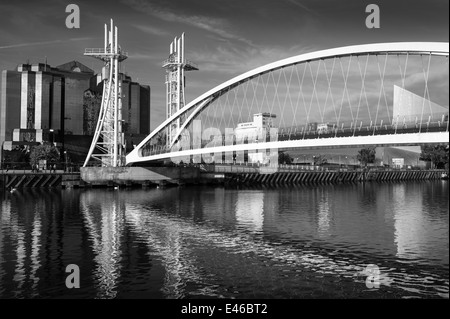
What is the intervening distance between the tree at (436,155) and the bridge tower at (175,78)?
7560cm

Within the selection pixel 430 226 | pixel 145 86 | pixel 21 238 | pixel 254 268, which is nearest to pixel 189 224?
pixel 21 238

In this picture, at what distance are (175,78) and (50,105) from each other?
108ft

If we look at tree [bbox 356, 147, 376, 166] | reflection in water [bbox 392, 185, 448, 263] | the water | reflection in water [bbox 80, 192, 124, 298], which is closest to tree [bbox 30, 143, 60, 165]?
reflection in water [bbox 80, 192, 124, 298]

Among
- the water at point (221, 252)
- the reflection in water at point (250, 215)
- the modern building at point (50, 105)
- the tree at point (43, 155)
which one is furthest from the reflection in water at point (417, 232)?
the modern building at point (50, 105)

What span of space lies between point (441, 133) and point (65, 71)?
91389 mm

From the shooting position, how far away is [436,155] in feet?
411

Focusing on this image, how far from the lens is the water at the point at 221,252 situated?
667 inches

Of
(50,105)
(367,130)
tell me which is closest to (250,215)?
(367,130)

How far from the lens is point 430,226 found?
3133 cm

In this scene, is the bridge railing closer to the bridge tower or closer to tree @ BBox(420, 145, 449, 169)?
the bridge tower

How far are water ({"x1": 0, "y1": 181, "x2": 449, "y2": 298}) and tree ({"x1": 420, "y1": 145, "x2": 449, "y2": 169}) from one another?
91488 mm
